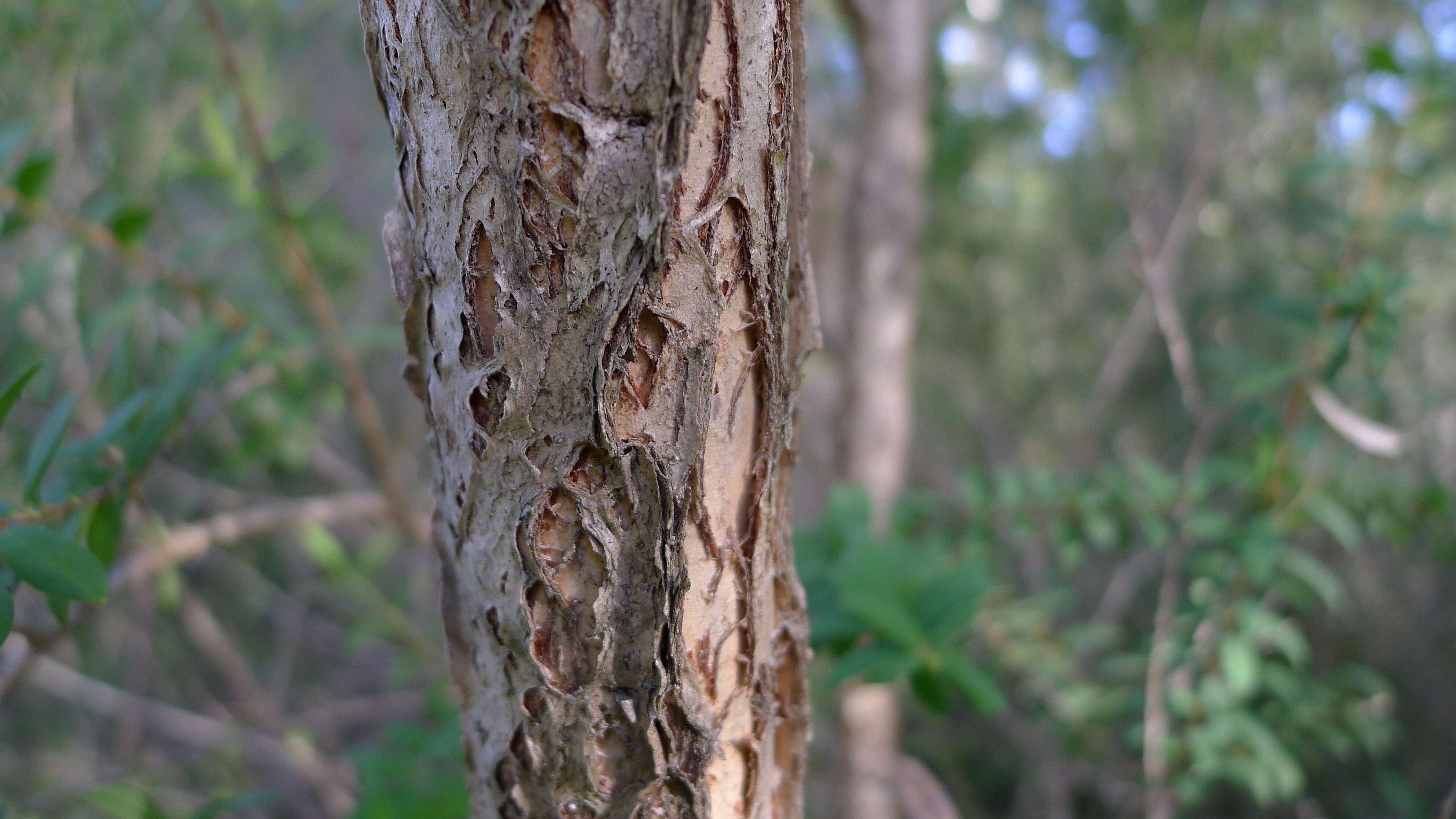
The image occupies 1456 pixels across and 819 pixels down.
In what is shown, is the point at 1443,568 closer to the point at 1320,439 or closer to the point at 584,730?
the point at 1320,439

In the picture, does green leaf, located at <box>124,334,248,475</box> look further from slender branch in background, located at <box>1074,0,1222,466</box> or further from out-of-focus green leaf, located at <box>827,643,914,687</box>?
slender branch in background, located at <box>1074,0,1222,466</box>

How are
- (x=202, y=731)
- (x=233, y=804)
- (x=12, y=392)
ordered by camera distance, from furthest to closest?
(x=202, y=731)
(x=233, y=804)
(x=12, y=392)

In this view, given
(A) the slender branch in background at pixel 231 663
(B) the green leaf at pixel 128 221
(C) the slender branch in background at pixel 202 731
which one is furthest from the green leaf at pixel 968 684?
(A) the slender branch in background at pixel 231 663

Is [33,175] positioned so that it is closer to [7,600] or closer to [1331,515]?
[7,600]

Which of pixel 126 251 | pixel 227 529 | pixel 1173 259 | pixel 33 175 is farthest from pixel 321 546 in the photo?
pixel 1173 259

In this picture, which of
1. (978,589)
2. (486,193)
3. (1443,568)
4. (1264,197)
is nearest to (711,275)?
(486,193)

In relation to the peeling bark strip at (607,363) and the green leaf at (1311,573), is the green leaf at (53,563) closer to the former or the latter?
the peeling bark strip at (607,363)

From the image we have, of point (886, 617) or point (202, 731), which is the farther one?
point (202, 731)
